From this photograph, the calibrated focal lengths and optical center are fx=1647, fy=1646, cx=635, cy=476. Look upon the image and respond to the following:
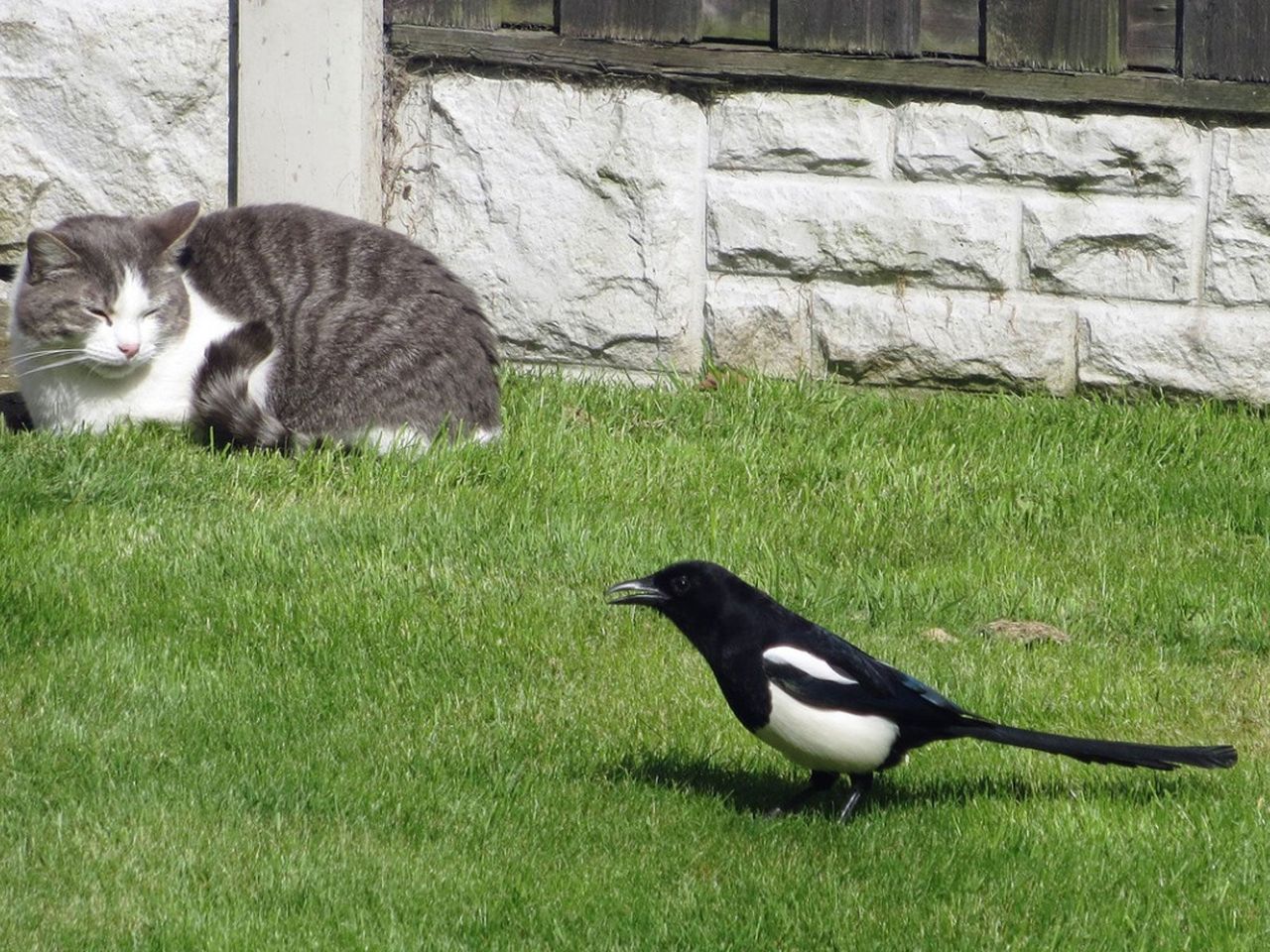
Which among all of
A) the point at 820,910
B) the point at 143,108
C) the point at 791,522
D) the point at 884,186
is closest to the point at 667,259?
the point at 884,186

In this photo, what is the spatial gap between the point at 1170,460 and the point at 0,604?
4.25m

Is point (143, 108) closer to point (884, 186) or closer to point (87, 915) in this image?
point (884, 186)

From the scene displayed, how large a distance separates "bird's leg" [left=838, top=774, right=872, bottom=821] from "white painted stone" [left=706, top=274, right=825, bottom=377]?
11.5 feet

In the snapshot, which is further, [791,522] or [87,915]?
[791,522]

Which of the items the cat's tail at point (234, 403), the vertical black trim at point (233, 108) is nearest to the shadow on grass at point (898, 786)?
the cat's tail at point (234, 403)

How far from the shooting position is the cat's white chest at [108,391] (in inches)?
244

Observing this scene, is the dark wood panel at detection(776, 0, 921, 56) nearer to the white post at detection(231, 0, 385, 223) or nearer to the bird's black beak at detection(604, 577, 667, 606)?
the white post at detection(231, 0, 385, 223)

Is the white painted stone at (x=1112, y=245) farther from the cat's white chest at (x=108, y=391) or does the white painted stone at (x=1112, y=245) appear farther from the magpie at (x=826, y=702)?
the magpie at (x=826, y=702)

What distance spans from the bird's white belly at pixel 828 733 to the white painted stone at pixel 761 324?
364 centimetres

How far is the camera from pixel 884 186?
22.9 feet

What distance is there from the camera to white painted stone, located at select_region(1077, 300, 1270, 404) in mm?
6898

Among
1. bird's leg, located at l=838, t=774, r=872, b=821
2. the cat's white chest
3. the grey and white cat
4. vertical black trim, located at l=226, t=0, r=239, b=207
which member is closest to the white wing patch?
bird's leg, located at l=838, t=774, r=872, b=821

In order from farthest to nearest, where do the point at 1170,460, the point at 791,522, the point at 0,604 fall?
the point at 1170,460, the point at 791,522, the point at 0,604

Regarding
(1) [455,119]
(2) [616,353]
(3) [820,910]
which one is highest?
(1) [455,119]
